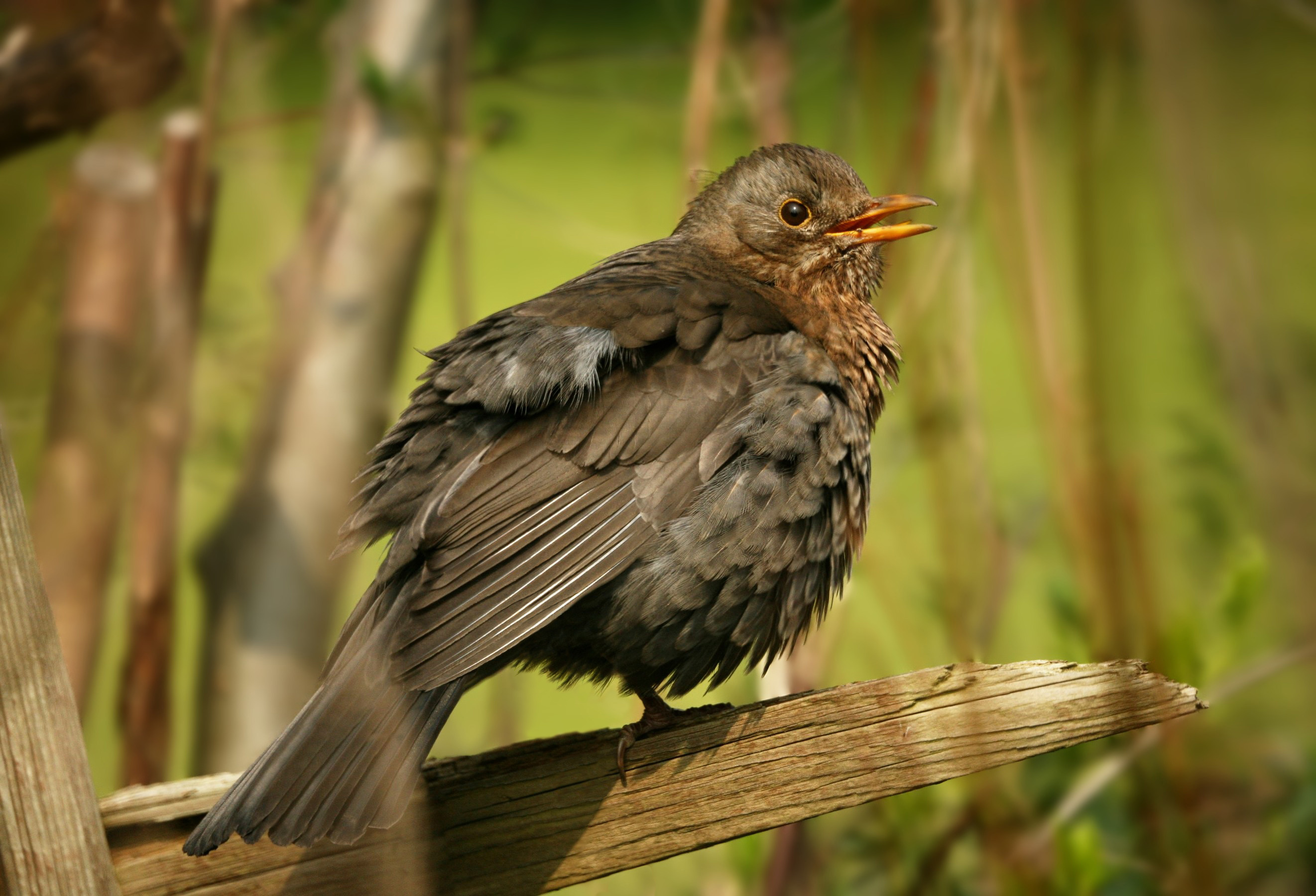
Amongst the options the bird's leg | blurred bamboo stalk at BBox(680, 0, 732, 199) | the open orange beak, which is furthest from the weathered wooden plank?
blurred bamboo stalk at BBox(680, 0, 732, 199)

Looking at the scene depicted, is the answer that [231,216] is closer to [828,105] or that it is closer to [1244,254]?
[828,105]

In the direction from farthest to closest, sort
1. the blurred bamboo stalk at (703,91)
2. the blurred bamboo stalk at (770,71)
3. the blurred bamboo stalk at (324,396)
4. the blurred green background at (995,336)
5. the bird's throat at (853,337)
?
the blurred bamboo stalk at (324,396)
the blurred bamboo stalk at (770,71)
the blurred bamboo stalk at (703,91)
the bird's throat at (853,337)
the blurred green background at (995,336)

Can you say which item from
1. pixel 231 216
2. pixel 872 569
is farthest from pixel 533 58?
pixel 872 569

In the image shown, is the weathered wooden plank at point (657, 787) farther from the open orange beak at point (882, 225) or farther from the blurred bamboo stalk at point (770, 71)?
the blurred bamboo stalk at point (770, 71)

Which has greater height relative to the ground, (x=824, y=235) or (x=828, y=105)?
(x=828, y=105)

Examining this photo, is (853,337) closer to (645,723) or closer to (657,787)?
(645,723)

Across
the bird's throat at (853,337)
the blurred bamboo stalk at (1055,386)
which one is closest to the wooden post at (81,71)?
the bird's throat at (853,337)

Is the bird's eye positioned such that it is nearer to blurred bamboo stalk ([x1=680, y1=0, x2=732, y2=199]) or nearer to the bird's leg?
blurred bamboo stalk ([x1=680, y1=0, x2=732, y2=199])

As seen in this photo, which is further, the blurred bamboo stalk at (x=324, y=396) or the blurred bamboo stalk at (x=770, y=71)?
the blurred bamboo stalk at (x=324, y=396)
